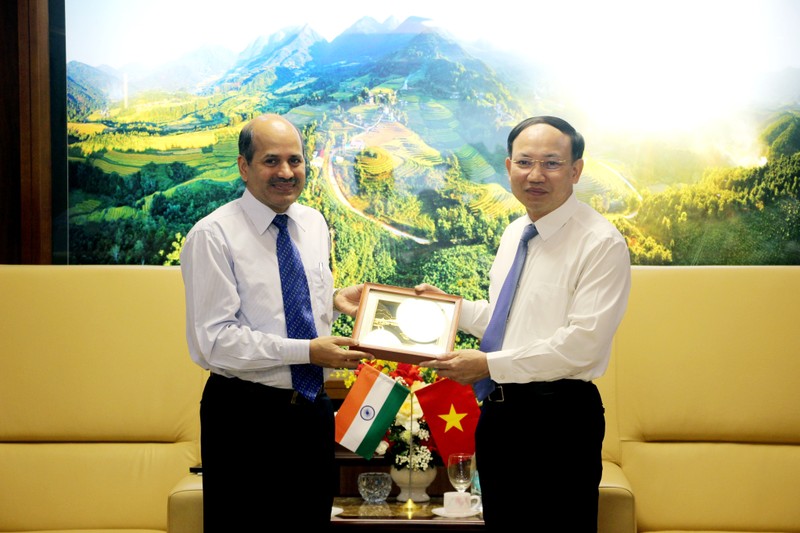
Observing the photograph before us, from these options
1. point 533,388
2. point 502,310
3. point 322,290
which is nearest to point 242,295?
point 322,290

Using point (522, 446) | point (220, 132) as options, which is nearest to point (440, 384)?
point (522, 446)

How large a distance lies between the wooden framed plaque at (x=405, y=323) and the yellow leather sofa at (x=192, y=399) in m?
1.00

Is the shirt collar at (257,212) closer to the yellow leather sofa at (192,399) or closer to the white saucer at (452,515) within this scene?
the yellow leather sofa at (192,399)

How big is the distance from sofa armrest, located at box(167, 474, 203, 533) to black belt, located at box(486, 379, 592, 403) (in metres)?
1.20

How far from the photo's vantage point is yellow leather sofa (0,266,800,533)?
11.5 ft

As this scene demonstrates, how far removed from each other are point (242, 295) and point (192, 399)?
1.11 m

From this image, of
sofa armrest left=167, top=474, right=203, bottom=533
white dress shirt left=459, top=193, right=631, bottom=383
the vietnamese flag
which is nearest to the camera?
white dress shirt left=459, top=193, right=631, bottom=383

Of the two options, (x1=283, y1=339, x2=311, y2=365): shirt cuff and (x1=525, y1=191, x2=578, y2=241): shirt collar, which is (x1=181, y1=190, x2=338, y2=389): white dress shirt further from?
(x1=525, y1=191, x2=578, y2=241): shirt collar

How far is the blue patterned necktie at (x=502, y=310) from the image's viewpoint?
2.83m

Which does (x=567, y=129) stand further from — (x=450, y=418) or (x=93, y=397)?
(x=93, y=397)

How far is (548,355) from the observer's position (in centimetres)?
263

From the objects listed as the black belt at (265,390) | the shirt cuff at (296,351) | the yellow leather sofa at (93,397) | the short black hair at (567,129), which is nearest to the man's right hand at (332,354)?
the shirt cuff at (296,351)

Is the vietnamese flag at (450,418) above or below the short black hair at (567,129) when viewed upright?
below

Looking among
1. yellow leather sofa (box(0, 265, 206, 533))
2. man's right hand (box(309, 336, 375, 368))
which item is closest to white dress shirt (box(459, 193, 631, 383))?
man's right hand (box(309, 336, 375, 368))
